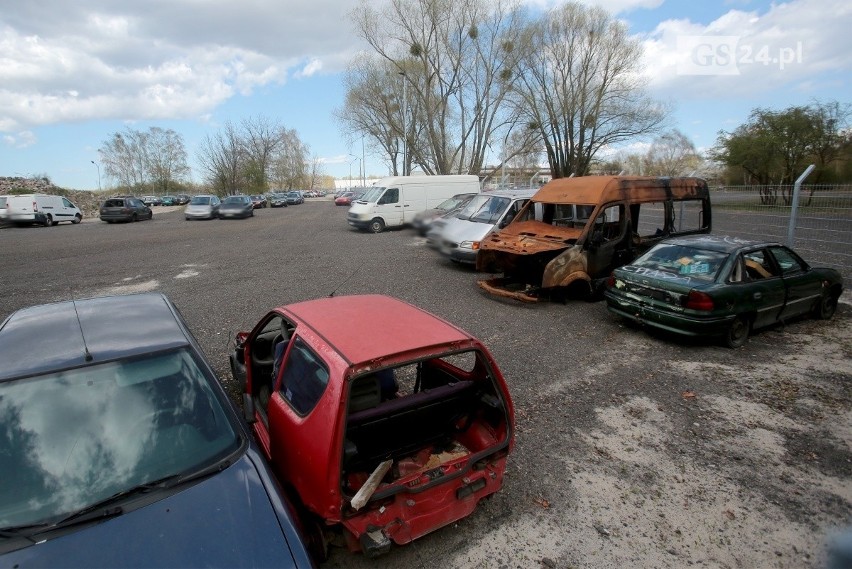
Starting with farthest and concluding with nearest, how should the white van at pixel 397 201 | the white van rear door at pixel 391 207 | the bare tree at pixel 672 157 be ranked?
the bare tree at pixel 672 157 → the white van rear door at pixel 391 207 → the white van at pixel 397 201

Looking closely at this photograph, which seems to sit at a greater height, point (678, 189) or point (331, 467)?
point (678, 189)

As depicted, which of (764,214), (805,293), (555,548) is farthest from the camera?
(764,214)

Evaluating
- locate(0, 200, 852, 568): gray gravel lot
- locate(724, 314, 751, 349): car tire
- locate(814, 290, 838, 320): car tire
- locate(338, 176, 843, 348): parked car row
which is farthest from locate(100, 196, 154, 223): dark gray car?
locate(814, 290, 838, 320): car tire

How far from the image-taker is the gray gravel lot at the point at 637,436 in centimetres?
287

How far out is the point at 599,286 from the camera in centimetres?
812

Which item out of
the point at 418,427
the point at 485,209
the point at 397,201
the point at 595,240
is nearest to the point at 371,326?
the point at 418,427

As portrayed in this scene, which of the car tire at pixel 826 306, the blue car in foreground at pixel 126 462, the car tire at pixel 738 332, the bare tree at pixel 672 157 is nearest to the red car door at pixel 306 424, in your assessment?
the blue car in foreground at pixel 126 462

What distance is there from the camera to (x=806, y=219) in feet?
32.7

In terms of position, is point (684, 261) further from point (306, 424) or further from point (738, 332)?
point (306, 424)

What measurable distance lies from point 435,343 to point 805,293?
6.63 m

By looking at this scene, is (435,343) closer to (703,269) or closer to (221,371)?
(221,371)

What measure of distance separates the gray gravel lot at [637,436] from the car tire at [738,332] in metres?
0.12

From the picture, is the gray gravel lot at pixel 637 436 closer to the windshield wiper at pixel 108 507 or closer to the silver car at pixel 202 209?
the windshield wiper at pixel 108 507

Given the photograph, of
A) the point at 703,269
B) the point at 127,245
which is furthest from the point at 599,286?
the point at 127,245
